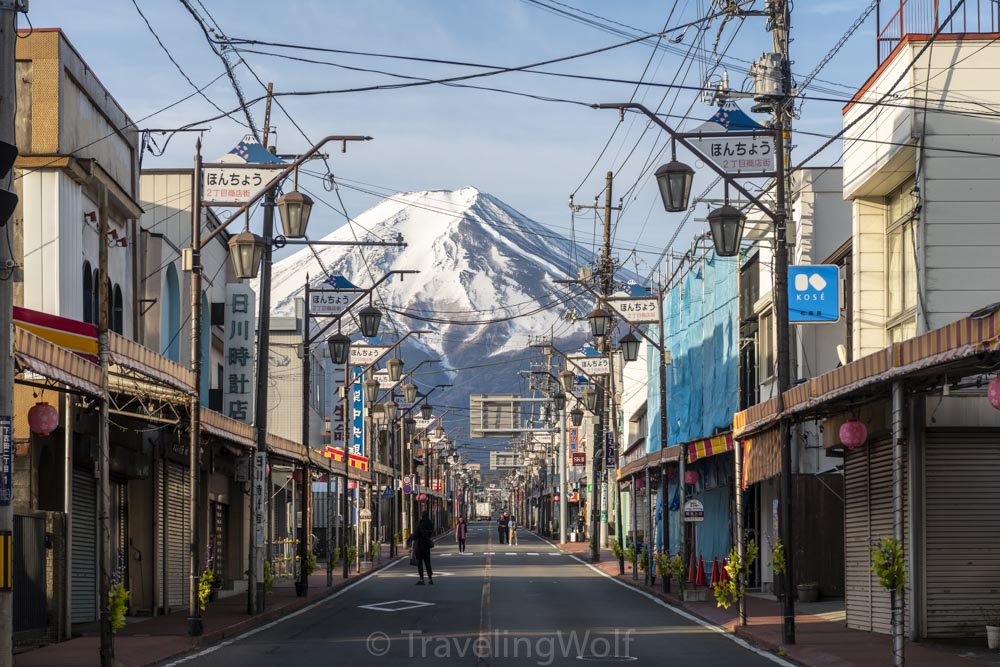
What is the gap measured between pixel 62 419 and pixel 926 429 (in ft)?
44.3

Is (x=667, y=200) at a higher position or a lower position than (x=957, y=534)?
higher

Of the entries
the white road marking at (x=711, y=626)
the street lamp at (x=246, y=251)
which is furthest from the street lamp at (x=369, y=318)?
the street lamp at (x=246, y=251)

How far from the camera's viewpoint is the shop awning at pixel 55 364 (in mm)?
15477

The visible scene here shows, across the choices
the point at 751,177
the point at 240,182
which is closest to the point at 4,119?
the point at 240,182

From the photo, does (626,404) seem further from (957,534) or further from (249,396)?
(957,534)

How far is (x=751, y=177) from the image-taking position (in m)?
22.8

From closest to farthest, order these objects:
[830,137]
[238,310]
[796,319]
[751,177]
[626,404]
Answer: [751,177] < [830,137] < [796,319] < [238,310] < [626,404]

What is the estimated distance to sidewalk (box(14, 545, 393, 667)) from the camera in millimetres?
19078

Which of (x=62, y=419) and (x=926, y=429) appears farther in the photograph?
(x=62, y=419)

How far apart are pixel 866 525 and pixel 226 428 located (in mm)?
11522

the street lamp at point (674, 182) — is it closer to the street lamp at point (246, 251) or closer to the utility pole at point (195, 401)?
the street lamp at point (246, 251)

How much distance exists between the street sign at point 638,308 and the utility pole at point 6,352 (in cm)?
2367

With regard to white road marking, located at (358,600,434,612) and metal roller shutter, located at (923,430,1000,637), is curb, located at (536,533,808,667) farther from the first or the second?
white road marking, located at (358,600,434,612)

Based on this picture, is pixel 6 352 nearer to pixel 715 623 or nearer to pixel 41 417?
pixel 41 417
